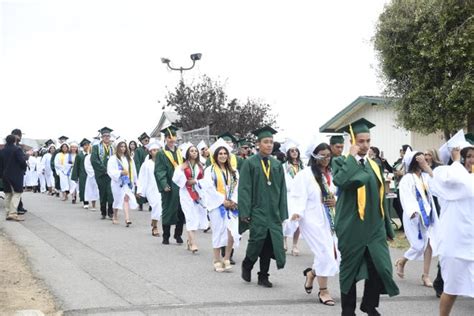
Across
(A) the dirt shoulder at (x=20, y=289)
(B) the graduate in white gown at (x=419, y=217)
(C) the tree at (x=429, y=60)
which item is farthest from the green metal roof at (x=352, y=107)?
(A) the dirt shoulder at (x=20, y=289)

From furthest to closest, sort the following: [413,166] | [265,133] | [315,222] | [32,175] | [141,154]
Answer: [32,175] → [141,154] → [413,166] → [265,133] → [315,222]

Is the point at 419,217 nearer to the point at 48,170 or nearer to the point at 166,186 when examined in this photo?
the point at 166,186

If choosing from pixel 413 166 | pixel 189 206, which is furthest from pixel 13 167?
pixel 413 166

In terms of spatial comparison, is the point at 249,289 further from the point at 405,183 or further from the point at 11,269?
the point at 11,269

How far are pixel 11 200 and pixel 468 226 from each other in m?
12.5

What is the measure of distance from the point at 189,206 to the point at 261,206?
3391 mm

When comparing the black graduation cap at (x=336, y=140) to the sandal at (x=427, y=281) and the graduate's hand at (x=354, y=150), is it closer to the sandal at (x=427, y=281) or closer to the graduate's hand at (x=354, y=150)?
the graduate's hand at (x=354, y=150)

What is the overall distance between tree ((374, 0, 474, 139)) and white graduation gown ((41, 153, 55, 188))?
13843 mm

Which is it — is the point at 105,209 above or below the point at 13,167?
below

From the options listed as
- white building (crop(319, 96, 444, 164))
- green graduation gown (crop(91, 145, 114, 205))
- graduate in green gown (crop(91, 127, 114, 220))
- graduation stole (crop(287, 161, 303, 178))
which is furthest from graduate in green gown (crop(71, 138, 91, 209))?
white building (crop(319, 96, 444, 164))

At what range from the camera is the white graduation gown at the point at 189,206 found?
12469 millimetres

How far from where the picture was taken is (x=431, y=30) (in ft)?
82.3

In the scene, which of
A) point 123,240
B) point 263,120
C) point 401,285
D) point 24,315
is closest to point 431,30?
point 263,120

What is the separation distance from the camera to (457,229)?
7117 mm
